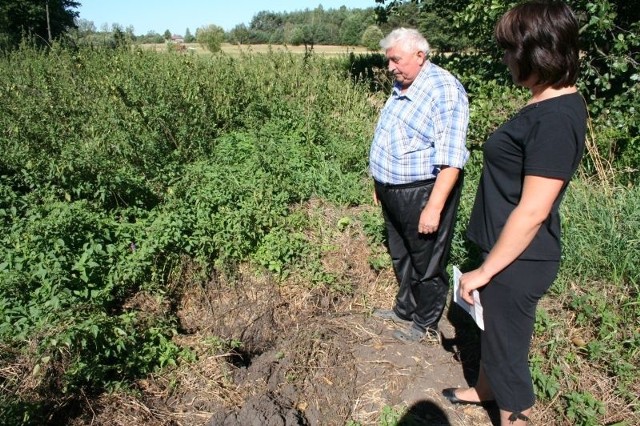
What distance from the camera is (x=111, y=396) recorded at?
2779 mm

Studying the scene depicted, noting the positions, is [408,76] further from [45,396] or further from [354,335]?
[45,396]

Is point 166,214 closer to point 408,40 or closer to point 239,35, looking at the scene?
point 408,40

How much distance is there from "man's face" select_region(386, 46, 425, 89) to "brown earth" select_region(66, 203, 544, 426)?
1829mm

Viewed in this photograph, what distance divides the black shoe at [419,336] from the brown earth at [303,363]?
5 centimetres

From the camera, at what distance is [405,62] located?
9.36 feet

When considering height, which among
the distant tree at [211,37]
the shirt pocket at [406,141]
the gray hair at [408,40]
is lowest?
the shirt pocket at [406,141]

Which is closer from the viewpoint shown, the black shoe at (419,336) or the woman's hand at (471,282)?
the woman's hand at (471,282)

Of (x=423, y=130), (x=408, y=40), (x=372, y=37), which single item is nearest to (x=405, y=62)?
(x=408, y=40)

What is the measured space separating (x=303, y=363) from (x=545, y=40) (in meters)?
2.50

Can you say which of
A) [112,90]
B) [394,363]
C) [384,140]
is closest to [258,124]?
[112,90]

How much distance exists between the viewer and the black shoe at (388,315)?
→ 3.65 meters

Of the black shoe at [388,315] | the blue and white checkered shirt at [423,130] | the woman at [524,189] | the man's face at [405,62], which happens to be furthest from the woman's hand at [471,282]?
the black shoe at [388,315]

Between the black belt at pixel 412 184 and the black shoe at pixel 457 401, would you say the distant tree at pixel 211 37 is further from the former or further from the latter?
the black shoe at pixel 457 401

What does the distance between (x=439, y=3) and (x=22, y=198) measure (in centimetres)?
700
